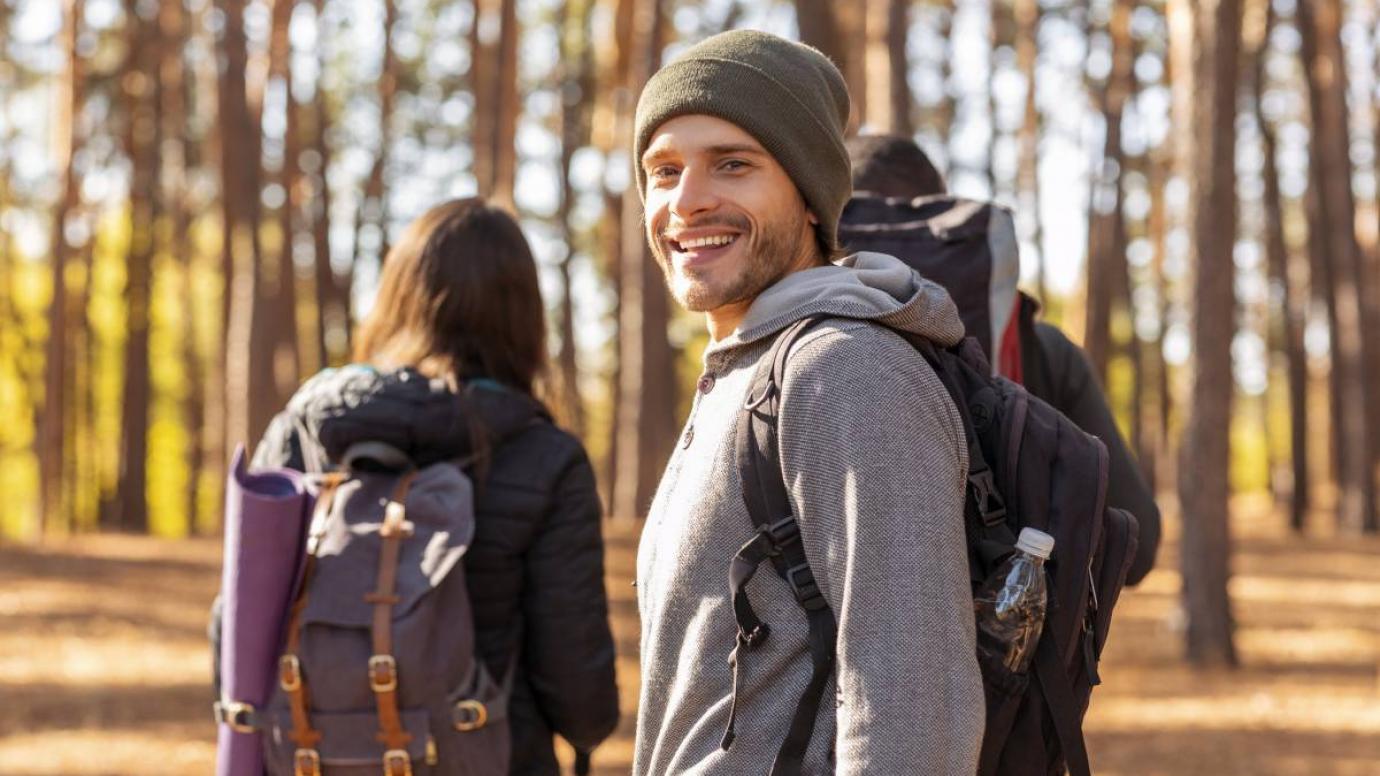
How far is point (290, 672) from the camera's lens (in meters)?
3.17

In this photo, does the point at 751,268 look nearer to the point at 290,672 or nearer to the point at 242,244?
the point at 290,672

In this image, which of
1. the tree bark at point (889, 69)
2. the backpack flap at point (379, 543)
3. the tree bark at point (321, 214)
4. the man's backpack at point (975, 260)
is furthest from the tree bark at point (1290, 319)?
the backpack flap at point (379, 543)

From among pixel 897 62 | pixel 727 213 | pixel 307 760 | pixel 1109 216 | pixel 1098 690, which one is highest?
pixel 897 62

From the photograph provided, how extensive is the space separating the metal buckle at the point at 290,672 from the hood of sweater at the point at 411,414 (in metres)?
0.44

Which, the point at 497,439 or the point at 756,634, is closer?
the point at 756,634

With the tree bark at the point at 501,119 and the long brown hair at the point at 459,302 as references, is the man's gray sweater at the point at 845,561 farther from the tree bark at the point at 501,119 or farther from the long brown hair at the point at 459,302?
the tree bark at the point at 501,119

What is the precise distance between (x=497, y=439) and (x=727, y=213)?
126 cm

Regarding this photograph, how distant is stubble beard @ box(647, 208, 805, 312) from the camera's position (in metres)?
2.28

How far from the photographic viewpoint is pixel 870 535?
1897mm

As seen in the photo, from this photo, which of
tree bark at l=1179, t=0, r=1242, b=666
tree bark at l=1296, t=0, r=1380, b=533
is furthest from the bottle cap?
tree bark at l=1296, t=0, r=1380, b=533

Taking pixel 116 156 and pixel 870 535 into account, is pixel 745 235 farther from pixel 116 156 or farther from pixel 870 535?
pixel 116 156

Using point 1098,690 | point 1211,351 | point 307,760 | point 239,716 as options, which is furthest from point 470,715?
point 1211,351

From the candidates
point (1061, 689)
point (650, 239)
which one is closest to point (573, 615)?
point (650, 239)

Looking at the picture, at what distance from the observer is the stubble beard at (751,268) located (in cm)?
228
